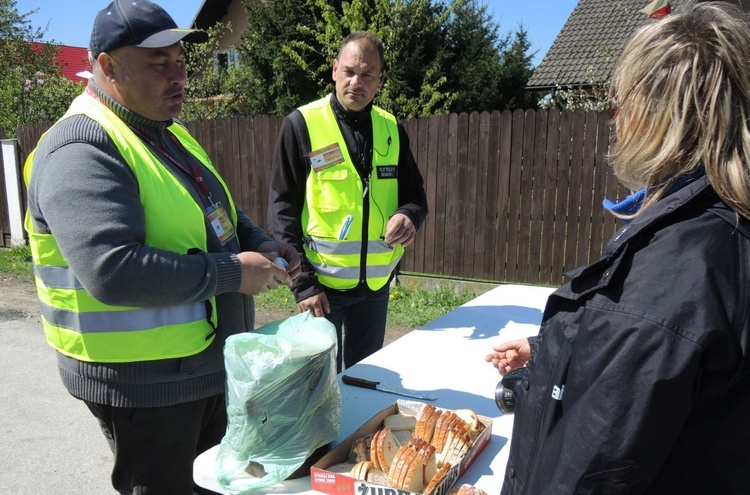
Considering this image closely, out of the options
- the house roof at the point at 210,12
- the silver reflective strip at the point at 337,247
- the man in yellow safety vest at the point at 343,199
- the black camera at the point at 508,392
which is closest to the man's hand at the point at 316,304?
the man in yellow safety vest at the point at 343,199

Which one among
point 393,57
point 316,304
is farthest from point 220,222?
point 393,57

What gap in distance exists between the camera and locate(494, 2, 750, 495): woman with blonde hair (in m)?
0.91

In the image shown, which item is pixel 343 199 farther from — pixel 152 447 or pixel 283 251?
pixel 152 447

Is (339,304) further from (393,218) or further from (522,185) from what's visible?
(522,185)

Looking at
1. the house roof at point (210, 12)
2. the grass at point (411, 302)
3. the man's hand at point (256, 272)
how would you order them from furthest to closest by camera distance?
the house roof at point (210, 12) → the grass at point (411, 302) → the man's hand at point (256, 272)

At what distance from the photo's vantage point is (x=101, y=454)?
337cm

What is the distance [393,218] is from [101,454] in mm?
2276

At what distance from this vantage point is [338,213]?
2770mm

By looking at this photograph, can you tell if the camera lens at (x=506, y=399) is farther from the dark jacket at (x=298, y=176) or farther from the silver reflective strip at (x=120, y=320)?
the dark jacket at (x=298, y=176)

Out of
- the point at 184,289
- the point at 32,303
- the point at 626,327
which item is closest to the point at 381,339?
the point at 184,289

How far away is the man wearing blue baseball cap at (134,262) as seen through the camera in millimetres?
1469

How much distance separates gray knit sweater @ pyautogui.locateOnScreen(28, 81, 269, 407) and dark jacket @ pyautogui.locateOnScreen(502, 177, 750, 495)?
1013 millimetres

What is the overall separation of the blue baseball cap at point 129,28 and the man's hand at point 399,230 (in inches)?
51.2

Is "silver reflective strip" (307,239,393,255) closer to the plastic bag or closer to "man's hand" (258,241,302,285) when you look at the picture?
"man's hand" (258,241,302,285)
